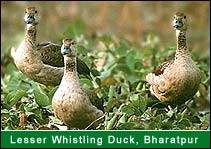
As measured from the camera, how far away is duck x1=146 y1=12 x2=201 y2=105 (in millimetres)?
5277

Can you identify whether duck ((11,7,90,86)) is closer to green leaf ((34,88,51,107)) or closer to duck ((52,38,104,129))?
green leaf ((34,88,51,107))

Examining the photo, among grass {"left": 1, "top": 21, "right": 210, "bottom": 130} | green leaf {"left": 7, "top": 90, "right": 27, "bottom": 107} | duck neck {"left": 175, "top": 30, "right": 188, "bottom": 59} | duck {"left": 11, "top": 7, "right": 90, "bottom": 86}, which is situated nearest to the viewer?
grass {"left": 1, "top": 21, "right": 210, "bottom": 130}

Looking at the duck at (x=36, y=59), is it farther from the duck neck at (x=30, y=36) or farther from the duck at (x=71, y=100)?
the duck at (x=71, y=100)

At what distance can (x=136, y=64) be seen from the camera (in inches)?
269

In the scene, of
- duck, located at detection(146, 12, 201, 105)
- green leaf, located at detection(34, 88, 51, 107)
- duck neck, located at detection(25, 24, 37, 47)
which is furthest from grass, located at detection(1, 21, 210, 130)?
duck neck, located at detection(25, 24, 37, 47)

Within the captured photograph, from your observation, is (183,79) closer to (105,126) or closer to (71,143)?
(105,126)

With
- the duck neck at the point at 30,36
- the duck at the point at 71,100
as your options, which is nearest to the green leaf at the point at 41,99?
the duck neck at the point at 30,36

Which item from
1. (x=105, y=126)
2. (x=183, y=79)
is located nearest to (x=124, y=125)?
(x=105, y=126)

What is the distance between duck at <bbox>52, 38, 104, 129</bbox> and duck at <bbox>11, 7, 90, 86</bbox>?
25.9 inches

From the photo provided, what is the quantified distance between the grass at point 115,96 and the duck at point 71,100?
0.57 feet

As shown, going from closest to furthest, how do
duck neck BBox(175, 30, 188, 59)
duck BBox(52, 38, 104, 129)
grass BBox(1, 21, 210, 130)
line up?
duck BBox(52, 38, 104, 129) < grass BBox(1, 21, 210, 130) < duck neck BBox(175, 30, 188, 59)

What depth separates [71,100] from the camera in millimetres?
4793

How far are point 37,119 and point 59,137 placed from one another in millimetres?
613

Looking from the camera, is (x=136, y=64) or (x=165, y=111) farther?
(x=136, y=64)
